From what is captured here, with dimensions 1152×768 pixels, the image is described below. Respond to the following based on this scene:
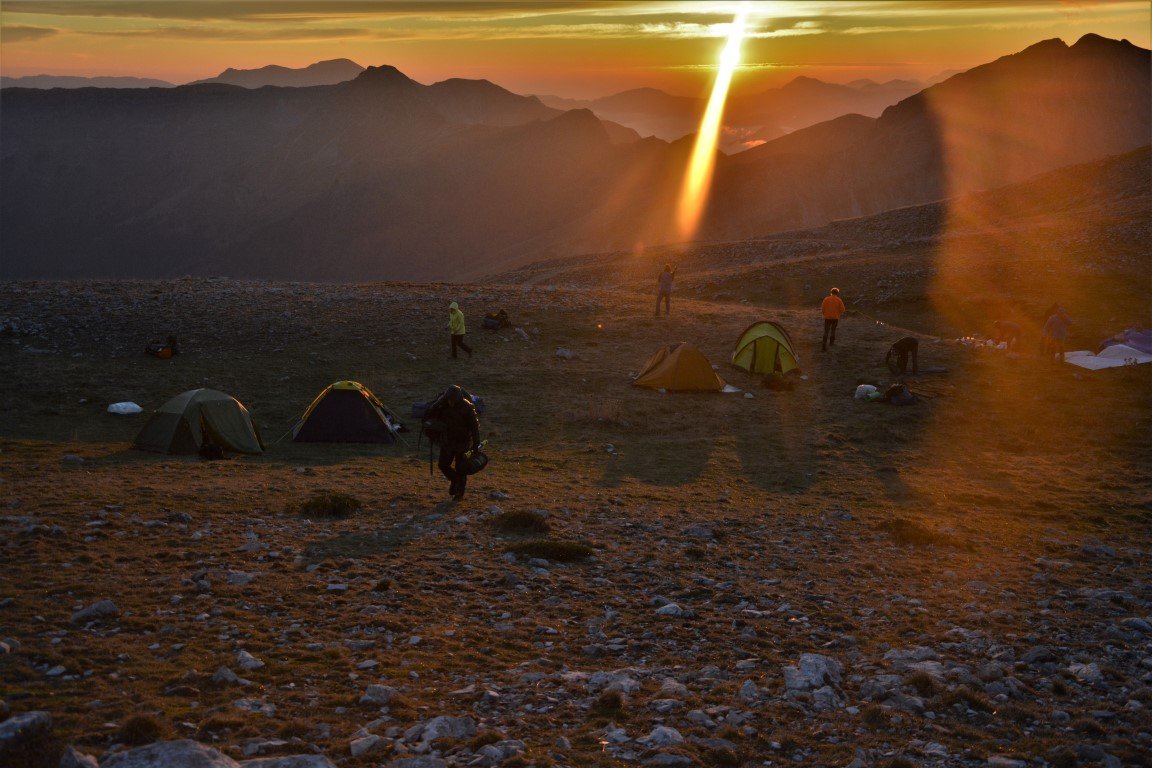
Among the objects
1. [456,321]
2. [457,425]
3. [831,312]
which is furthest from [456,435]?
[831,312]

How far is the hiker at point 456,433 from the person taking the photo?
1320 cm

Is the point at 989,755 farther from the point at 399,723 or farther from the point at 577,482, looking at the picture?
the point at 577,482

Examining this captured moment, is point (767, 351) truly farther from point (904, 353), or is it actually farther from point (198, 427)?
point (198, 427)

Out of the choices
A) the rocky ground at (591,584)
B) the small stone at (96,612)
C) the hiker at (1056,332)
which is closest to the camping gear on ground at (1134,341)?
the hiker at (1056,332)

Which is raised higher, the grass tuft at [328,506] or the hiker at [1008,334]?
the hiker at [1008,334]

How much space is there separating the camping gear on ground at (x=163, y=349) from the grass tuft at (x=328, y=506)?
483 inches

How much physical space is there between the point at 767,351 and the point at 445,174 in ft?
337

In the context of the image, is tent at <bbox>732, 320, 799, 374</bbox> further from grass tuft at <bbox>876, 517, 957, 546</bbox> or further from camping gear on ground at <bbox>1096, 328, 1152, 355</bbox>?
grass tuft at <bbox>876, 517, 957, 546</bbox>

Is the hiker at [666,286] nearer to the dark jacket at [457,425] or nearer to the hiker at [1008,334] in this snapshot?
the hiker at [1008,334]

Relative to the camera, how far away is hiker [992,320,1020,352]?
87.0ft

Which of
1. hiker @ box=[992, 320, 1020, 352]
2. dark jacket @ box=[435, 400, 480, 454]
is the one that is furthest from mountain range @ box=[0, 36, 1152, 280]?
dark jacket @ box=[435, 400, 480, 454]

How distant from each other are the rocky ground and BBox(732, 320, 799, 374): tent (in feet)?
6.97

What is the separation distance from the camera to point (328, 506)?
11984 millimetres

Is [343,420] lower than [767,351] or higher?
lower
